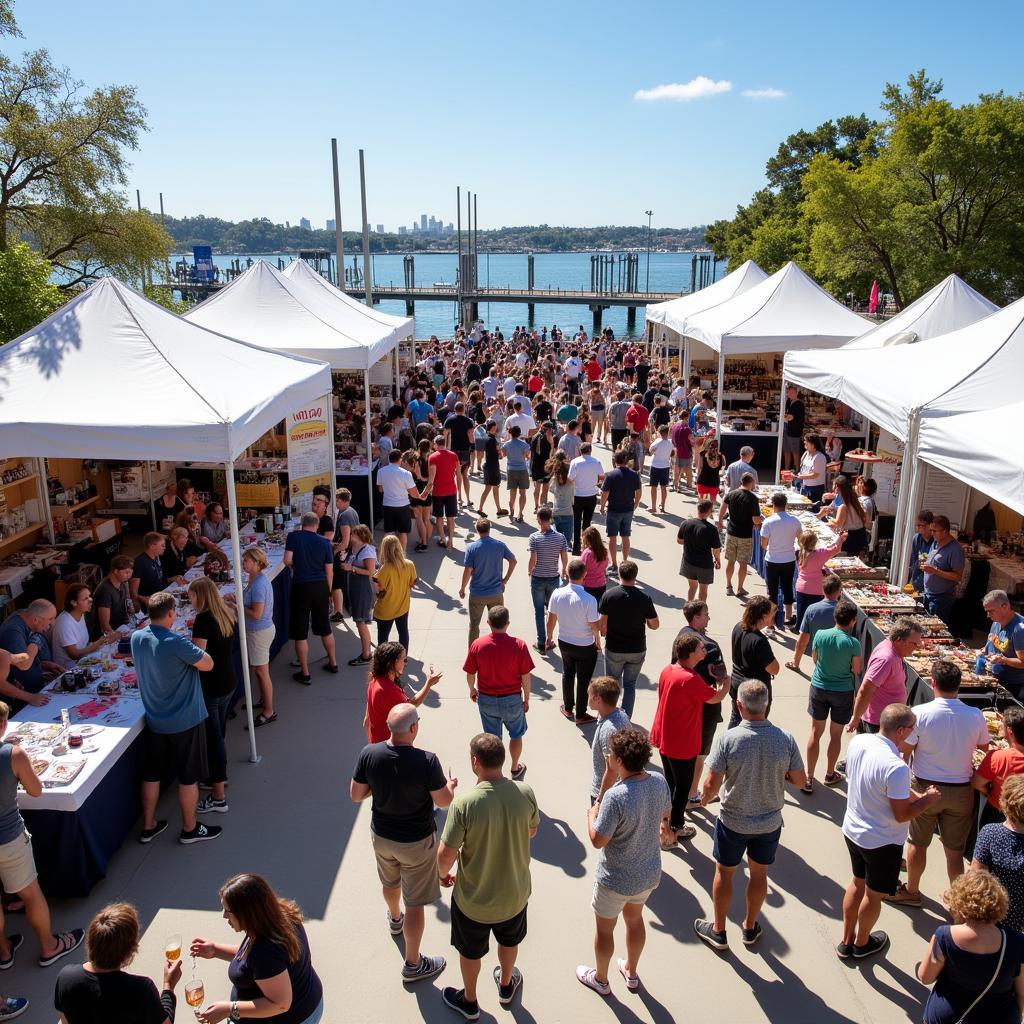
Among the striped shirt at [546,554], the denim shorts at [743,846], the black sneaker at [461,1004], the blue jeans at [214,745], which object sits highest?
the striped shirt at [546,554]

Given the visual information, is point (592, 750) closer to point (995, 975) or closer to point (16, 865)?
point (995, 975)

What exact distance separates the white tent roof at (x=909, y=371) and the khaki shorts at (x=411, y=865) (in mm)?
5686

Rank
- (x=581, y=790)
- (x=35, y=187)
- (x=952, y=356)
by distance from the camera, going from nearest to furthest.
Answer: (x=581, y=790)
(x=952, y=356)
(x=35, y=187)

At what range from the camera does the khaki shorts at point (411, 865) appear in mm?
4023

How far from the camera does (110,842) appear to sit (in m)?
→ 5.05

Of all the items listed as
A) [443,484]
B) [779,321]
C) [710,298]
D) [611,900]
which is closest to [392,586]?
[611,900]

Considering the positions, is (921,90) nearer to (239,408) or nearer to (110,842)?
(239,408)

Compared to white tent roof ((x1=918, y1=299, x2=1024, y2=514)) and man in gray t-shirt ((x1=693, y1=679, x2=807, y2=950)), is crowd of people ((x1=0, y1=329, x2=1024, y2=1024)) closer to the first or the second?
man in gray t-shirt ((x1=693, y1=679, x2=807, y2=950))

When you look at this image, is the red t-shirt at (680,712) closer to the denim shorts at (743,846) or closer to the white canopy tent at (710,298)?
the denim shorts at (743,846)

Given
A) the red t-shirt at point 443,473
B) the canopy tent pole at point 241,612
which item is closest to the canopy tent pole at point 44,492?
the canopy tent pole at point 241,612

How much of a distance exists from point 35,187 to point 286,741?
23086 mm

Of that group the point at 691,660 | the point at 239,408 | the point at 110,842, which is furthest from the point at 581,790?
the point at 239,408

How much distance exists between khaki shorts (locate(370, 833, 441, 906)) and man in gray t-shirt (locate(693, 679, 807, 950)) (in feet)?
4.77

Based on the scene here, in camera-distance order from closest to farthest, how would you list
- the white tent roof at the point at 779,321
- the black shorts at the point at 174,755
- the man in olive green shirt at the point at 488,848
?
the man in olive green shirt at the point at 488,848 < the black shorts at the point at 174,755 < the white tent roof at the point at 779,321
